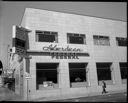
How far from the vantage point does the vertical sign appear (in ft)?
66.8

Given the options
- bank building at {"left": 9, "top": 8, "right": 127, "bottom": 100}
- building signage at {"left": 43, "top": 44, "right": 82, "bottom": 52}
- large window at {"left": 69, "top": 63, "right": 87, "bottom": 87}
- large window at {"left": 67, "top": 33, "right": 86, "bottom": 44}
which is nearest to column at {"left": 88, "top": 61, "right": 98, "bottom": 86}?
bank building at {"left": 9, "top": 8, "right": 127, "bottom": 100}

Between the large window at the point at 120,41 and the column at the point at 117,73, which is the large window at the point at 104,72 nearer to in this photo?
the column at the point at 117,73

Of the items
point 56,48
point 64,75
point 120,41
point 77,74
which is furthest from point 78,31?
point 120,41

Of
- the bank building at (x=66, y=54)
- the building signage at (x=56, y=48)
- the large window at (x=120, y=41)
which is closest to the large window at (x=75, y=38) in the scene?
the bank building at (x=66, y=54)

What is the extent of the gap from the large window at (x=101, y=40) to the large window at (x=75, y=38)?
93.2 inches

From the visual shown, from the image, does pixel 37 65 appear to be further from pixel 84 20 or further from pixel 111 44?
pixel 111 44

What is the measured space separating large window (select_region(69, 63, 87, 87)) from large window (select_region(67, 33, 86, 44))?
11.9ft

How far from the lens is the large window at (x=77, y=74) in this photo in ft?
78.9

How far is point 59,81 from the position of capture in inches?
890

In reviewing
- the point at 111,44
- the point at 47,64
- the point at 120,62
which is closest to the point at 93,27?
the point at 111,44

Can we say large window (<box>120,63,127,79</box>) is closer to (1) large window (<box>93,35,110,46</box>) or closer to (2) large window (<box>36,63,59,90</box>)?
(1) large window (<box>93,35,110,46</box>)

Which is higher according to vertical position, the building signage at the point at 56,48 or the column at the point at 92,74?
the building signage at the point at 56,48

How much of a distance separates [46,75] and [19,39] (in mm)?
6340

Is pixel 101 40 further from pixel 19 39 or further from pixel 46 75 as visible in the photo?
pixel 19 39
